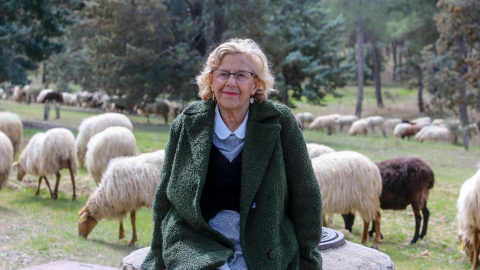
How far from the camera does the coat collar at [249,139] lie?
107 inches

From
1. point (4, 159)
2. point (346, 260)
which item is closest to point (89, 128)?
point (4, 159)

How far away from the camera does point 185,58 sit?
23.9 meters

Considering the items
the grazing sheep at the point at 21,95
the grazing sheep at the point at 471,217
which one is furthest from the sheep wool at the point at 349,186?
the grazing sheep at the point at 21,95

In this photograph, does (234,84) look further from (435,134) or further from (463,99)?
(435,134)

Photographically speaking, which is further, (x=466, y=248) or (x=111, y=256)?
(x=466, y=248)

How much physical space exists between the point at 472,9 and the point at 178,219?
2235cm

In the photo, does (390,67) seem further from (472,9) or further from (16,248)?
(16,248)

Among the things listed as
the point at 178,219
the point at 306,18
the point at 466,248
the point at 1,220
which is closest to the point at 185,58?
the point at 306,18

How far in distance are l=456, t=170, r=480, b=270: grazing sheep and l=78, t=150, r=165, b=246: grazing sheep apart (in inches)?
184

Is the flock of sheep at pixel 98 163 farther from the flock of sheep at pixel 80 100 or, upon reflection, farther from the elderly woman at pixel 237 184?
the flock of sheep at pixel 80 100

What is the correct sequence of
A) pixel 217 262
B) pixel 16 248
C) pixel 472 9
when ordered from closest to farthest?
pixel 217 262 < pixel 16 248 < pixel 472 9

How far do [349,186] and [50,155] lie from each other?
622cm

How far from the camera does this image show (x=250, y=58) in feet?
9.57

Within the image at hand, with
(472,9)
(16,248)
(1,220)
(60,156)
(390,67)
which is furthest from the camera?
(390,67)
